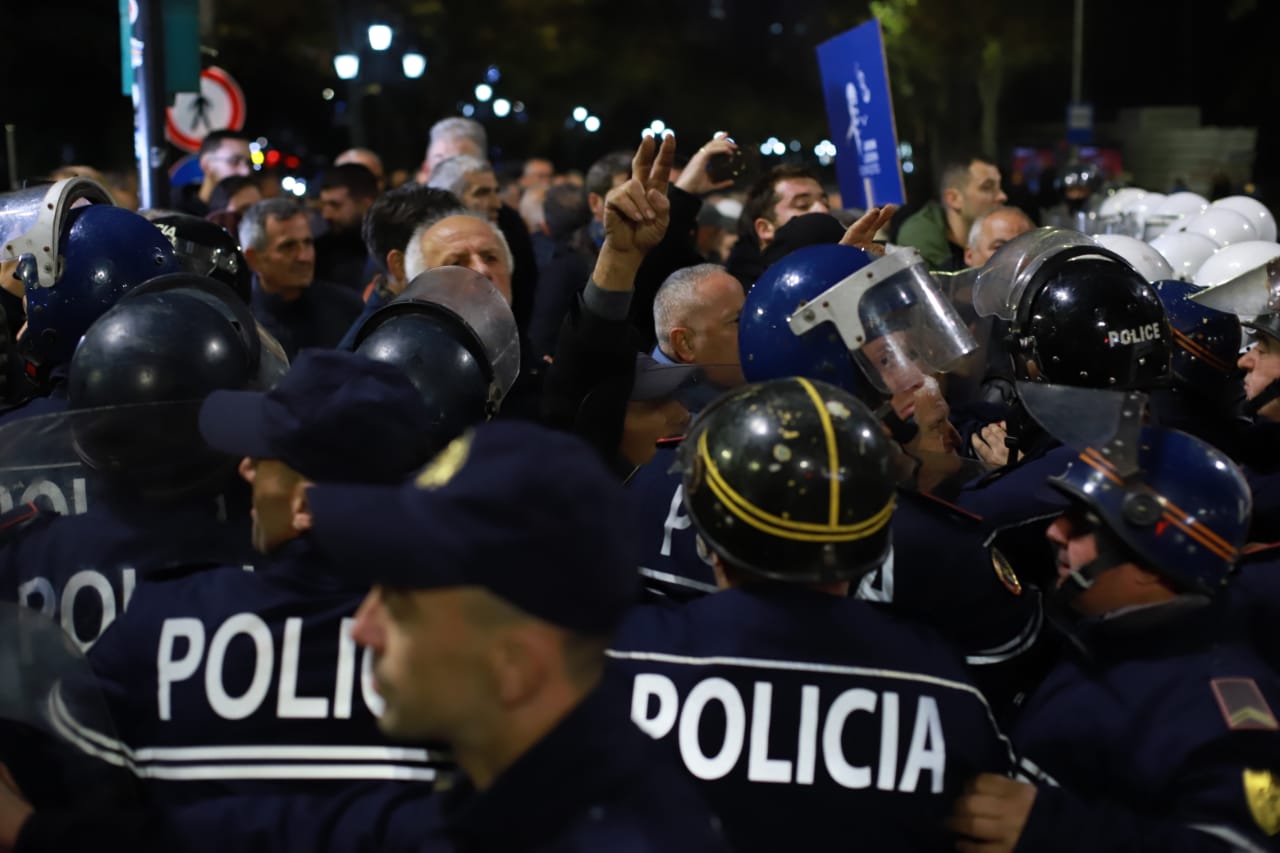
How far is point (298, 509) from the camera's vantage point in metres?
2.94

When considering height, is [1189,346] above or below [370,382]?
below

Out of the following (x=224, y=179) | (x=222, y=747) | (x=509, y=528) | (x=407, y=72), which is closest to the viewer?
(x=509, y=528)

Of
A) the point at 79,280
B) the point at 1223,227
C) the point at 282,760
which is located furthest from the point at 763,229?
the point at 282,760

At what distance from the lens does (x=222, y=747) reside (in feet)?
8.86

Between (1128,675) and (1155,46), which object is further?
(1155,46)

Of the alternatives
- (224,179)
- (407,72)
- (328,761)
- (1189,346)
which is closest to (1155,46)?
(407,72)

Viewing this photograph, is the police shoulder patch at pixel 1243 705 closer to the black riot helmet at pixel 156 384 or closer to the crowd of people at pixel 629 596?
the crowd of people at pixel 629 596

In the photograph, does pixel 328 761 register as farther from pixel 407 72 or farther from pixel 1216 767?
pixel 407 72

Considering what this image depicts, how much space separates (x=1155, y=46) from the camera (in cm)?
4684

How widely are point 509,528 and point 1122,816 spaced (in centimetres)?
142

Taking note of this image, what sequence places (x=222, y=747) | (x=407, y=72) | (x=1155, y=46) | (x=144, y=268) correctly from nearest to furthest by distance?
(x=222, y=747)
(x=144, y=268)
(x=407, y=72)
(x=1155, y=46)

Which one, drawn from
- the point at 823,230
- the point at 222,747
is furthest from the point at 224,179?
the point at 222,747

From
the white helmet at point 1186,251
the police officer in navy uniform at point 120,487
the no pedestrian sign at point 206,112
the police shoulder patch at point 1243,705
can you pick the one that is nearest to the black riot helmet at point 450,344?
the police officer in navy uniform at point 120,487

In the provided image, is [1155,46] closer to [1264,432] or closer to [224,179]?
[224,179]
